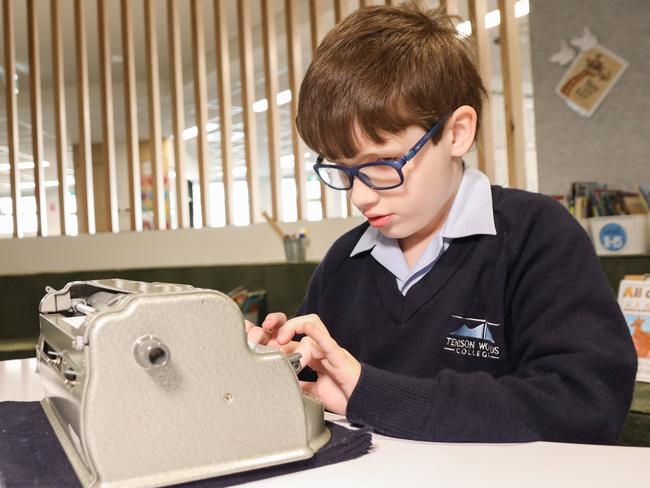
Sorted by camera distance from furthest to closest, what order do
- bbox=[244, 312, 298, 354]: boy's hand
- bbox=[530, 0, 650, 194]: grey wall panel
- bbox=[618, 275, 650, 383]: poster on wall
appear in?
bbox=[530, 0, 650, 194]: grey wall panel → bbox=[618, 275, 650, 383]: poster on wall → bbox=[244, 312, 298, 354]: boy's hand

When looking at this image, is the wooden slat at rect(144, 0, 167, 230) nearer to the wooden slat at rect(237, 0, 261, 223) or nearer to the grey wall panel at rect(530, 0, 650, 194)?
the wooden slat at rect(237, 0, 261, 223)

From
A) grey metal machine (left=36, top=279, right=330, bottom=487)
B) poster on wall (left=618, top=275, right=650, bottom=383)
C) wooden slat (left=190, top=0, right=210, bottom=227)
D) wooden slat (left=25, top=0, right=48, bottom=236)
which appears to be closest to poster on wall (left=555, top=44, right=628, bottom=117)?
poster on wall (left=618, top=275, right=650, bottom=383)

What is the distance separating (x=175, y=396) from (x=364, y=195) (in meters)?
0.43

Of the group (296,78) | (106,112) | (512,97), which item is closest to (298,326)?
(512,97)

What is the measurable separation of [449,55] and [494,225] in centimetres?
26

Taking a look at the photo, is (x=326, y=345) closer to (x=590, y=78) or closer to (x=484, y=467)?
(x=484, y=467)

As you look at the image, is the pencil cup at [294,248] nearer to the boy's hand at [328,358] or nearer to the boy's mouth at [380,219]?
the boy's mouth at [380,219]

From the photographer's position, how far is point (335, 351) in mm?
767

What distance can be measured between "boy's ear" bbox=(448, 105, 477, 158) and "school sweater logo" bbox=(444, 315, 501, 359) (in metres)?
0.25

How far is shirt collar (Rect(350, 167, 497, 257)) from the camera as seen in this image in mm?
1035

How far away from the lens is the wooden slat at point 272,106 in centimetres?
360

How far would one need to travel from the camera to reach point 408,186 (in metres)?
0.93

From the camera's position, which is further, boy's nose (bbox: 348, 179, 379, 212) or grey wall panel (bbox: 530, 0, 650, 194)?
grey wall panel (bbox: 530, 0, 650, 194)

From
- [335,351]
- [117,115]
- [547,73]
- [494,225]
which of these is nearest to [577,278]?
[494,225]
